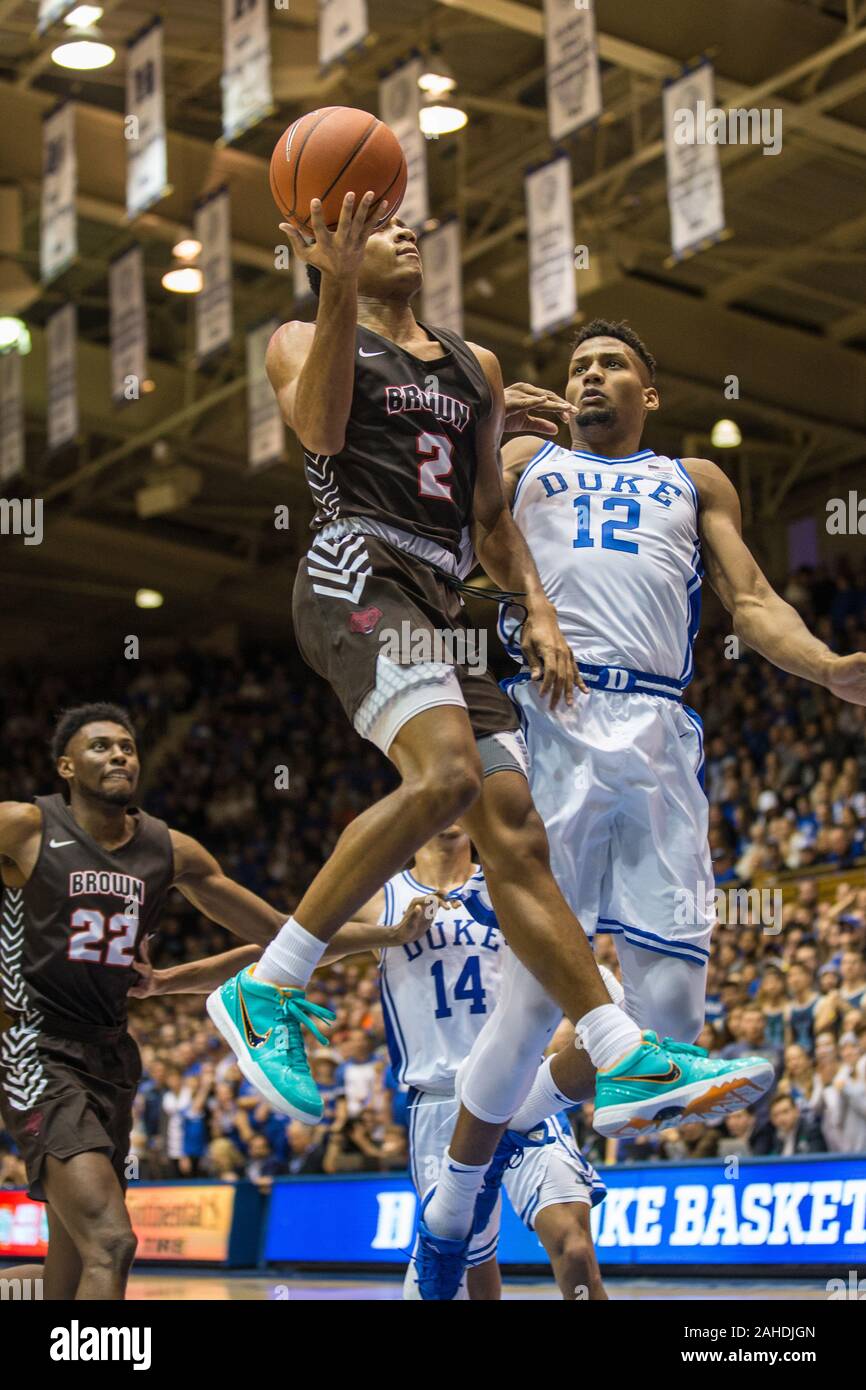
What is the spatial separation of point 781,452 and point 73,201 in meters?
10.7

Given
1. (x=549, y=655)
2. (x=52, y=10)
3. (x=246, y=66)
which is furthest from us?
(x=246, y=66)

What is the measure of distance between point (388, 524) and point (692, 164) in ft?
27.1

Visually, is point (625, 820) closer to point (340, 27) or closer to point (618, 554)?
point (618, 554)

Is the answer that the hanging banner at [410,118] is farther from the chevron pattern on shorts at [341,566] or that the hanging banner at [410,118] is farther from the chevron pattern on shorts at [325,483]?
the chevron pattern on shorts at [341,566]

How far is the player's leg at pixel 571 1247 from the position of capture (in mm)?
6227

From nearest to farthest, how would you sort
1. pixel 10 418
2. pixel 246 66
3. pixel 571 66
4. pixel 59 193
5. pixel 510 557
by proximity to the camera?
pixel 510 557 → pixel 571 66 → pixel 246 66 → pixel 59 193 → pixel 10 418

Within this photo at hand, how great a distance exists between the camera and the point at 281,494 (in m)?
25.7

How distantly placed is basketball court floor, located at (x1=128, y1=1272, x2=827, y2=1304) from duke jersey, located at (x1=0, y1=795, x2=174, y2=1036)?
224cm

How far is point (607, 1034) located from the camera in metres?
4.48

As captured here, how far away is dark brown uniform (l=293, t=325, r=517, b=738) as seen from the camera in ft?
15.5

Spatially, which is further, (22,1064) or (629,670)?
(22,1064)

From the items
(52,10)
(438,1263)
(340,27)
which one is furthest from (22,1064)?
(52,10)

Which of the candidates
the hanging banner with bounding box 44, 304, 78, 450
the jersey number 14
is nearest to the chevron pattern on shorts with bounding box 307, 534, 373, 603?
the jersey number 14
